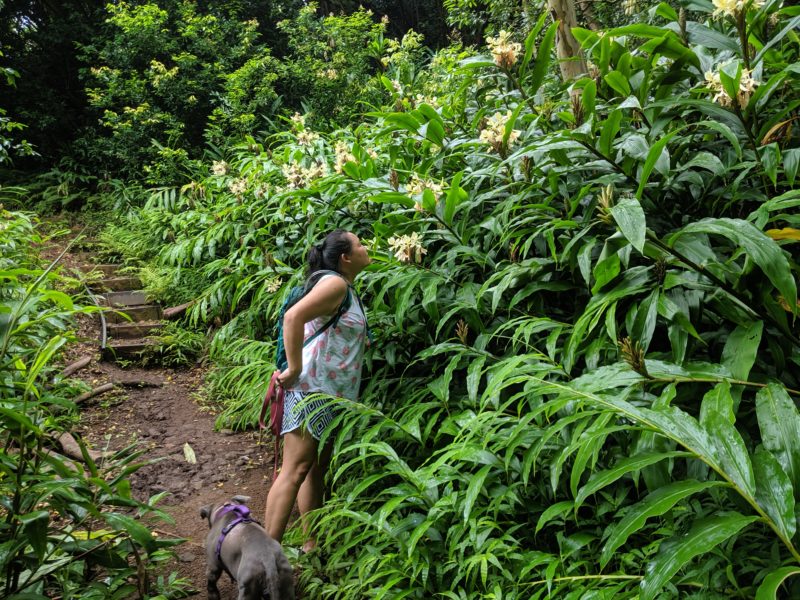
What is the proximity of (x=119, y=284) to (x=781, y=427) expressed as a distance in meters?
6.21

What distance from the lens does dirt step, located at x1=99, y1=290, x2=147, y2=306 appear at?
569 centimetres

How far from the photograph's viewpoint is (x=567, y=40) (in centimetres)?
272

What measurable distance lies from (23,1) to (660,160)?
11184 mm

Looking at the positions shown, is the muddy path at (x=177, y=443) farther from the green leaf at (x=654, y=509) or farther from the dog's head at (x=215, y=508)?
the green leaf at (x=654, y=509)

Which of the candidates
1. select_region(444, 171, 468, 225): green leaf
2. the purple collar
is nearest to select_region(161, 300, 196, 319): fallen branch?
the purple collar

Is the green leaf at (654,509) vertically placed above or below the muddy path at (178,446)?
above

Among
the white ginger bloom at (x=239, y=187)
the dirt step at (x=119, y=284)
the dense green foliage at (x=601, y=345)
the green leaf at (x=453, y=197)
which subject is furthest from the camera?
the dirt step at (x=119, y=284)

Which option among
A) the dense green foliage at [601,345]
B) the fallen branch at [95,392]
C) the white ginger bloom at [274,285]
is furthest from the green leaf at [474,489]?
the fallen branch at [95,392]

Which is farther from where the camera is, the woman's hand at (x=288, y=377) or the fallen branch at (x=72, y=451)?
the fallen branch at (x=72, y=451)

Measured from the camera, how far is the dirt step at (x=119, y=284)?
601 cm

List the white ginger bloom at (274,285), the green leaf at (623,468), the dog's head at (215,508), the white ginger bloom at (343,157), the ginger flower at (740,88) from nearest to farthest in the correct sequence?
the green leaf at (623,468), the ginger flower at (740,88), the dog's head at (215,508), the white ginger bloom at (343,157), the white ginger bloom at (274,285)

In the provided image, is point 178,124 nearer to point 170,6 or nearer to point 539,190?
point 170,6

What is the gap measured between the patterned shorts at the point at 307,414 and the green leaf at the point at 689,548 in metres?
1.50

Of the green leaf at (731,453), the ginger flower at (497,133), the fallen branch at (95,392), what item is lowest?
the fallen branch at (95,392)
